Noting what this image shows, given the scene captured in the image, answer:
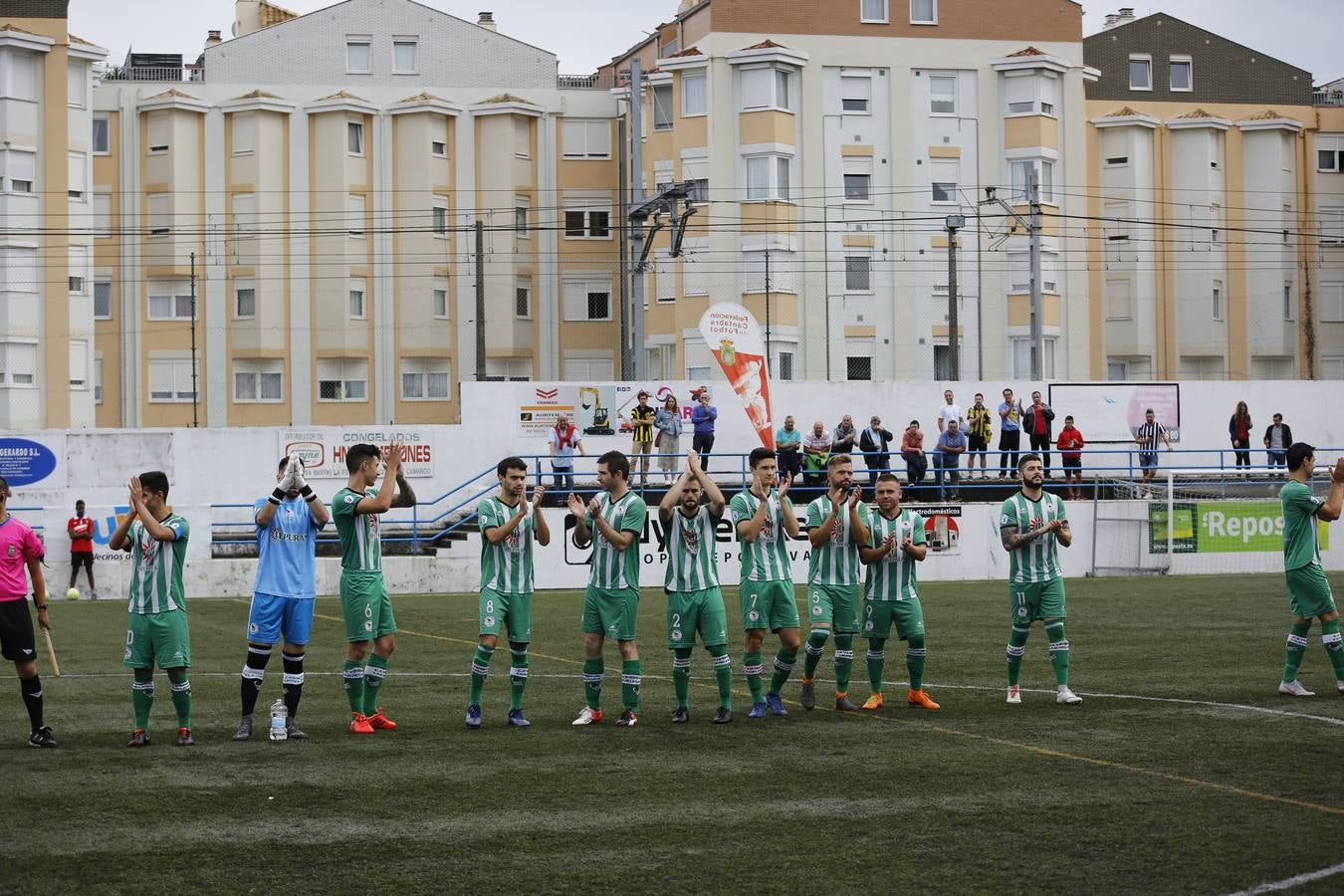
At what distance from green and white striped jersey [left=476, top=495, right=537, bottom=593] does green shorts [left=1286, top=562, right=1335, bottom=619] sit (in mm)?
7073

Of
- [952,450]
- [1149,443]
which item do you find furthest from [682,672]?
[1149,443]

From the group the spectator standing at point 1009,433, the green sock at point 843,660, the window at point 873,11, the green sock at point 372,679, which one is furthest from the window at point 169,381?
the green sock at point 843,660

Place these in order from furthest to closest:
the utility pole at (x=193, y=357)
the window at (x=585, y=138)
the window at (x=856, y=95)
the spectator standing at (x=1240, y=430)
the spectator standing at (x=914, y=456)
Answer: the window at (x=585, y=138), the window at (x=856, y=95), the utility pole at (x=193, y=357), the spectator standing at (x=1240, y=430), the spectator standing at (x=914, y=456)

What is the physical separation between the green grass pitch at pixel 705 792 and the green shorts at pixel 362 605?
868 millimetres

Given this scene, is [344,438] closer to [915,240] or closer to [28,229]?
[28,229]

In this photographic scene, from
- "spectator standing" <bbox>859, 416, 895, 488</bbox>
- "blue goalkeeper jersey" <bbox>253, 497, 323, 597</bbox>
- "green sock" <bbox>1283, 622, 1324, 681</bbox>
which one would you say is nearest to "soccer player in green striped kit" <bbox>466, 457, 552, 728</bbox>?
"blue goalkeeper jersey" <bbox>253, 497, 323, 597</bbox>

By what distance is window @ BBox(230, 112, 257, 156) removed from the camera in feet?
207

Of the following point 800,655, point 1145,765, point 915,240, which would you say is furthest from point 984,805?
point 915,240

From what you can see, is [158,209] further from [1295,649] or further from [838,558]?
[1295,649]

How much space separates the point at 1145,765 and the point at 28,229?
5475cm

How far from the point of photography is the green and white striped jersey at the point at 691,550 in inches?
522

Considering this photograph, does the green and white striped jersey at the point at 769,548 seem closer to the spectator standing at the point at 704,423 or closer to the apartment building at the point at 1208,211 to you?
the spectator standing at the point at 704,423

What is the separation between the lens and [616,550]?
13250mm

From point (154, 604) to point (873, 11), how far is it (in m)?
53.1
